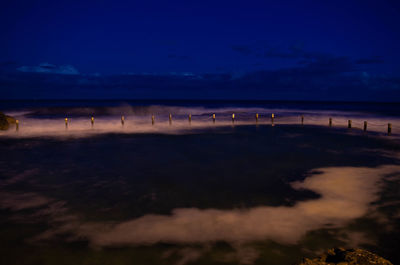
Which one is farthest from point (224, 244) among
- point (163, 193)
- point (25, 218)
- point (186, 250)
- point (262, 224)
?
point (25, 218)

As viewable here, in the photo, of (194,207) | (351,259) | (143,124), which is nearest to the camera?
(351,259)

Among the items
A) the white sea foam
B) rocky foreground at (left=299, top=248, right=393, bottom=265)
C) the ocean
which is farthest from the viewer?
the white sea foam

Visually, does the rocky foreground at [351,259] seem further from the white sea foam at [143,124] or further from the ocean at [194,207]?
the white sea foam at [143,124]

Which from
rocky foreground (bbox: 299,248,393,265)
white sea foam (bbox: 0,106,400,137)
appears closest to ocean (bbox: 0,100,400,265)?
rocky foreground (bbox: 299,248,393,265)

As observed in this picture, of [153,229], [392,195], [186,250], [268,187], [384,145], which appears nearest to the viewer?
[186,250]

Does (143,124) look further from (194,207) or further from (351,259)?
(351,259)

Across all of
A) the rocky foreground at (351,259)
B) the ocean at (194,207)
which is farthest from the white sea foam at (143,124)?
the rocky foreground at (351,259)

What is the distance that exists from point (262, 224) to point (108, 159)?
1190 centimetres

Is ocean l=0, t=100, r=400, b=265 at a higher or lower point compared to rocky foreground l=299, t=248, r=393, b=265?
lower

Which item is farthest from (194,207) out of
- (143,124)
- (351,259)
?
(143,124)

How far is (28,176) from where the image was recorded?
13891 mm

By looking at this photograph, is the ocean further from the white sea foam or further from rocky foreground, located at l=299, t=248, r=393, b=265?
the white sea foam

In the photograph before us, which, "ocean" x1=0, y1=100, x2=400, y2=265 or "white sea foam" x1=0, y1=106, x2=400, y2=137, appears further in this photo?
"white sea foam" x1=0, y1=106, x2=400, y2=137

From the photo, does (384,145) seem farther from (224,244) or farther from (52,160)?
(52,160)
